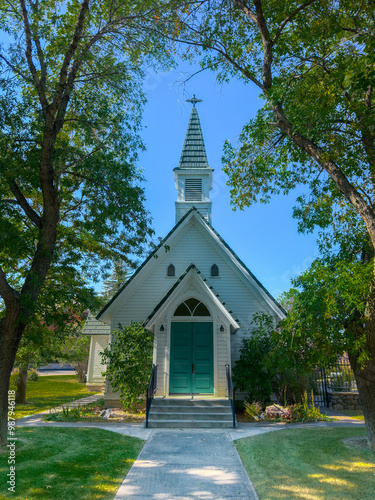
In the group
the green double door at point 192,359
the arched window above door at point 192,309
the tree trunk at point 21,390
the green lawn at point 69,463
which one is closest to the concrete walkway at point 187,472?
the green lawn at point 69,463

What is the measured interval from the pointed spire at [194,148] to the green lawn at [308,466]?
13549 millimetres

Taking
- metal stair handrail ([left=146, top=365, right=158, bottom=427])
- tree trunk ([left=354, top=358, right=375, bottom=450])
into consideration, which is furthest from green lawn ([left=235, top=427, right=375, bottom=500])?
metal stair handrail ([left=146, top=365, right=158, bottom=427])

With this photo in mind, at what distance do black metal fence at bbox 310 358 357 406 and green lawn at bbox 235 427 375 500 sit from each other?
5.58 metres

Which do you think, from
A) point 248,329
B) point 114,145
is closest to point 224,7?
point 114,145

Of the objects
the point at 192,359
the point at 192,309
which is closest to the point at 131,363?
the point at 192,359

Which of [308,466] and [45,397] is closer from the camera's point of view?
[308,466]

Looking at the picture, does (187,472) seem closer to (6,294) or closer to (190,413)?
(190,413)

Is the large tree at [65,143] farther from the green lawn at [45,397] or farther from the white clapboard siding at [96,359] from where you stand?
the white clapboard siding at [96,359]

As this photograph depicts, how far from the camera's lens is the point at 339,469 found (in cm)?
596

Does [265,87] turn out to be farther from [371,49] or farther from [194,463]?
[194,463]

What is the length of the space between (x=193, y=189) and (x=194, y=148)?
9.48 ft

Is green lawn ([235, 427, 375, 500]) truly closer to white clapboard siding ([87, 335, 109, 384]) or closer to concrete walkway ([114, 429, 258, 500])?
concrete walkway ([114, 429, 258, 500])

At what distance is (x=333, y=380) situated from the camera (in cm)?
1417

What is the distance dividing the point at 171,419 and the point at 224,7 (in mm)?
11679
